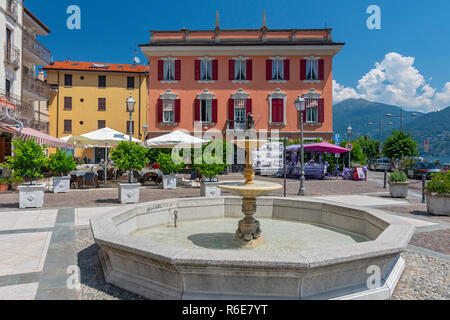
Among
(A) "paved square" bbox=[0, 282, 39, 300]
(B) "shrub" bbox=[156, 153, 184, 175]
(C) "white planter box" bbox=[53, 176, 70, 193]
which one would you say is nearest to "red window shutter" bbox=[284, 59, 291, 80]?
(B) "shrub" bbox=[156, 153, 184, 175]

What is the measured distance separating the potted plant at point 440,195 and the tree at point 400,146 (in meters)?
25.8

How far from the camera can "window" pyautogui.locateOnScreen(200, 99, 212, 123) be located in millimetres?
26953

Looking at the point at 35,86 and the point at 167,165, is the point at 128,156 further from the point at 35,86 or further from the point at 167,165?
the point at 35,86

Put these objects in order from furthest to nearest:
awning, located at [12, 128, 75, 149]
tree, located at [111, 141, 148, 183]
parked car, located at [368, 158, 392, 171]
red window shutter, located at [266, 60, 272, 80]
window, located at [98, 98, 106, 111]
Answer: window, located at [98, 98, 106, 111], parked car, located at [368, 158, 392, 171], red window shutter, located at [266, 60, 272, 80], awning, located at [12, 128, 75, 149], tree, located at [111, 141, 148, 183]

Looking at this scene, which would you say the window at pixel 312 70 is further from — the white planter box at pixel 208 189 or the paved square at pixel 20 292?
the paved square at pixel 20 292

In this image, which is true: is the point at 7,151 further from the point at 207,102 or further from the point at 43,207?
the point at 207,102

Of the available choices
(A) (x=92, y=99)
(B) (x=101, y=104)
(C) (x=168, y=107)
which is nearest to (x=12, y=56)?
(C) (x=168, y=107)

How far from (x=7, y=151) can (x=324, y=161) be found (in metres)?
21.9

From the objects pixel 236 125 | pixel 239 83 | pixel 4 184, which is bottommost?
pixel 4 184

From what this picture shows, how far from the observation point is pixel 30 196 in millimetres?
8836

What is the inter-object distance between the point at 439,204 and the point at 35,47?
87.2 ft

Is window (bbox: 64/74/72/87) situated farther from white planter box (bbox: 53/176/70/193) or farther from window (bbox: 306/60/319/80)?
window (bbox: 306/60/319/80)

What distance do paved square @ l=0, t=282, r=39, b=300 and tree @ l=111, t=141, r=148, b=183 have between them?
744cm
